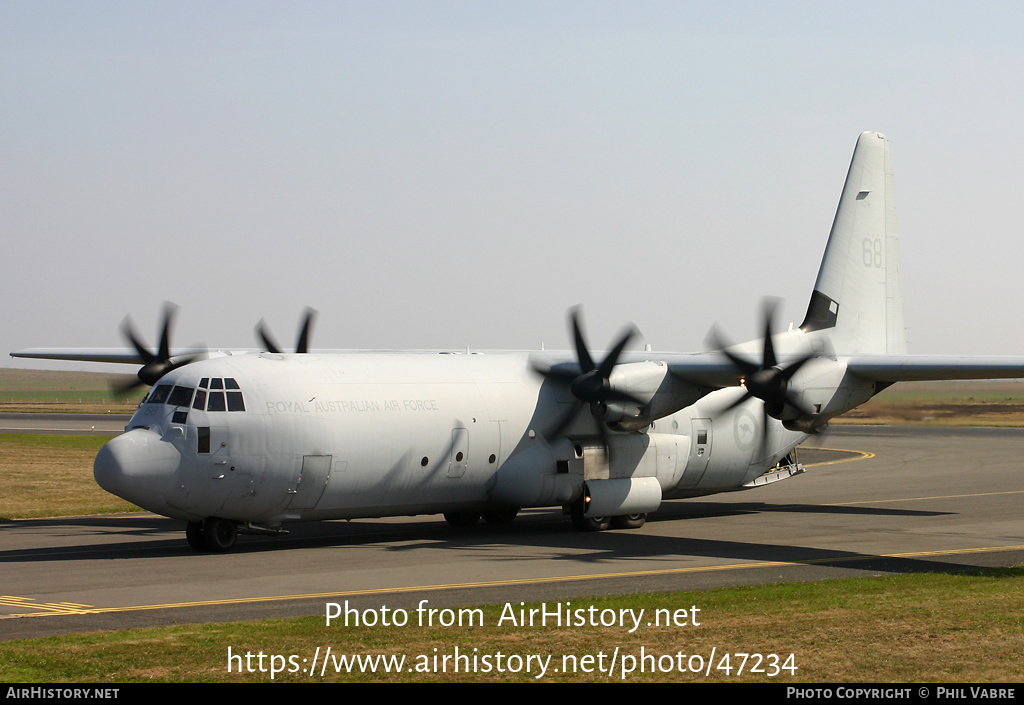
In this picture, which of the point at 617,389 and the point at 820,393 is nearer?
the point at 820,393

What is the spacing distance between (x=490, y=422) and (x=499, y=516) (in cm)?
362

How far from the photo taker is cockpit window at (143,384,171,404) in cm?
2395

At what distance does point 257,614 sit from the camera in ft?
55.1

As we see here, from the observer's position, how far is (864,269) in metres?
33.3

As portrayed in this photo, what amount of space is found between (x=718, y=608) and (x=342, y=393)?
1096 cm

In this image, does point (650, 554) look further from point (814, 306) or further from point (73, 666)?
point (73, 666)

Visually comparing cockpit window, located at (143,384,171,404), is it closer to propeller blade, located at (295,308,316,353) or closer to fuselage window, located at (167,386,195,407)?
fuselage window, located at (167,386,195,407)

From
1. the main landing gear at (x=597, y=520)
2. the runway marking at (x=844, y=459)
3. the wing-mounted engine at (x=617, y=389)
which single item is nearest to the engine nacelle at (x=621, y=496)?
the main landing gear at (x=597, y=520)

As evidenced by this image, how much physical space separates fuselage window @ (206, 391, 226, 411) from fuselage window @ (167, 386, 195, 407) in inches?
16.1

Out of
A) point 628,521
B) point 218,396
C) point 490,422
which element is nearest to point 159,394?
point 218,396

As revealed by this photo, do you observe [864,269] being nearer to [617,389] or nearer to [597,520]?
[617,389]

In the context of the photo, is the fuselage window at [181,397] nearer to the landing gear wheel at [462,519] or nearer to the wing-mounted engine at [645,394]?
the landing gear wheel at [462,519]

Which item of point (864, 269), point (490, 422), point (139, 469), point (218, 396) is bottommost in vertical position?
point (139, 469)
